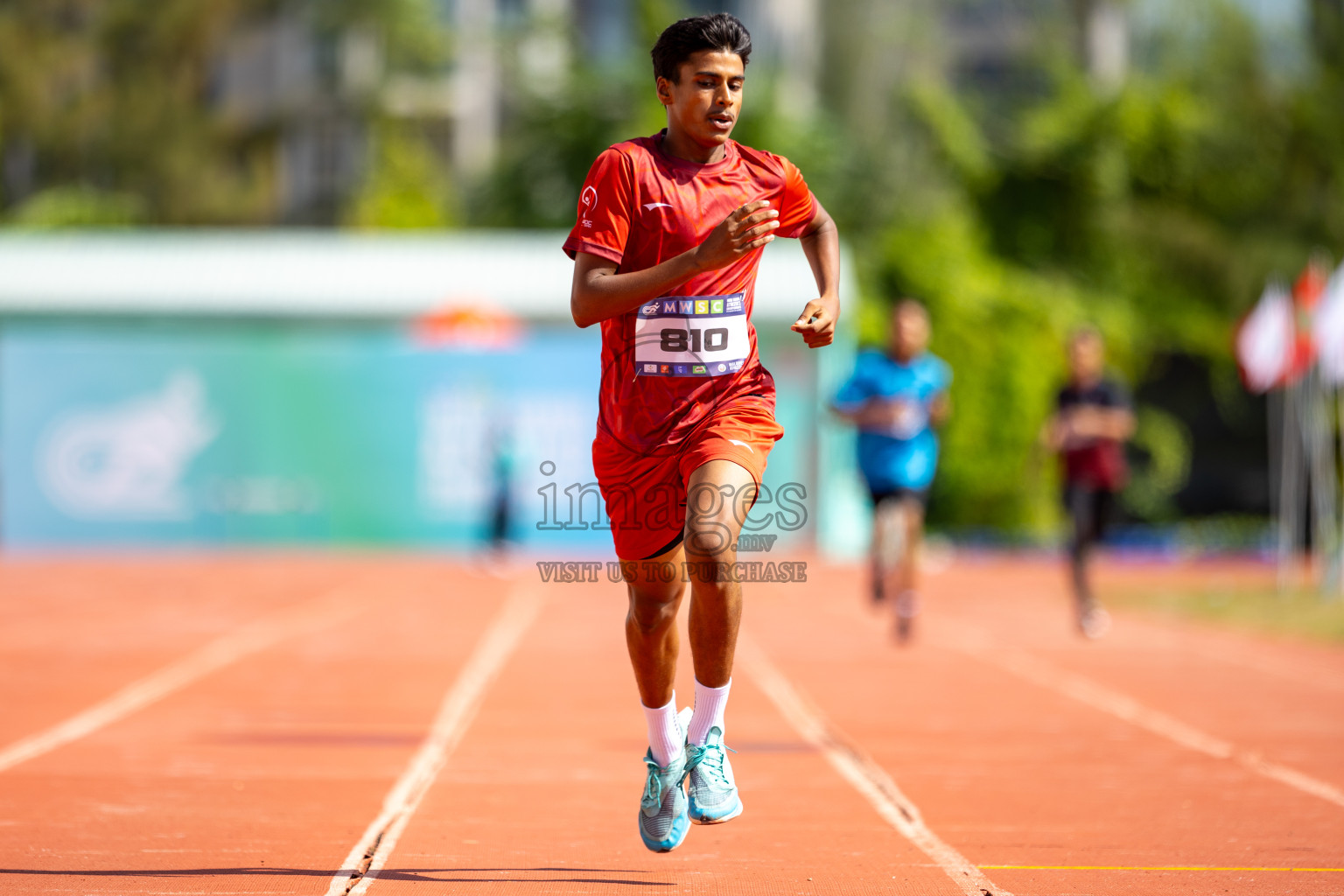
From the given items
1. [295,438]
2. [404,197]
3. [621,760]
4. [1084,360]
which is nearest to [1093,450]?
[1084,360]

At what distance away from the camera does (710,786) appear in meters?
4.50

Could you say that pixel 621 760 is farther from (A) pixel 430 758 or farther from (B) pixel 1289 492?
(B) pixel 1289 492

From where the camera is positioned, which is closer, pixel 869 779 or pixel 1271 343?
pixel 869 779

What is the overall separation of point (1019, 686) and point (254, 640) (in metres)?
A: 5.16

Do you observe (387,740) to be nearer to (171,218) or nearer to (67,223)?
(67,223)

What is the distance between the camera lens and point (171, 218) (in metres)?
49.9

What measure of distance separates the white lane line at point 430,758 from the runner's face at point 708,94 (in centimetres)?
209

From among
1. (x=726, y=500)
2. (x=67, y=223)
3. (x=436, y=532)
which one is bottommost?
(x=436, y=532)

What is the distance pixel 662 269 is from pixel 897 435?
248 inches

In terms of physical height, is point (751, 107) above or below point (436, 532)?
above

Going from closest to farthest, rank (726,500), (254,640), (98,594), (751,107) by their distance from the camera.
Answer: (726,500) → (254,640) → (98,594) → (751,107)

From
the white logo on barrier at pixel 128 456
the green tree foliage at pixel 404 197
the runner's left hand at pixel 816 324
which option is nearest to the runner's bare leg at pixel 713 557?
the runner's left hand at pixel 816 324

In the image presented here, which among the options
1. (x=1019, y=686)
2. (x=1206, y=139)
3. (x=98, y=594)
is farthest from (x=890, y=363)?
(x=1206, y=139)

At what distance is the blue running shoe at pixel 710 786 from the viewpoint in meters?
4.49
